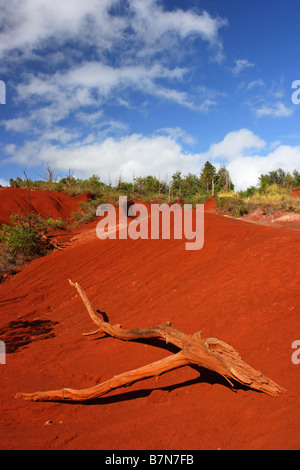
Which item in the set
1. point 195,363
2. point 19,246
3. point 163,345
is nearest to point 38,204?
point 19,246

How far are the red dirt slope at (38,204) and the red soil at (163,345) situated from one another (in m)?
11.6

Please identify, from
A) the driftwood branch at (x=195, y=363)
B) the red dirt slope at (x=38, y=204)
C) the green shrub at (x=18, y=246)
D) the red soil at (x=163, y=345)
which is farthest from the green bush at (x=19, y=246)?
the driftwood branch at (x=195, y=363)

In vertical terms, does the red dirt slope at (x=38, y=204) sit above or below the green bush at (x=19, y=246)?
above

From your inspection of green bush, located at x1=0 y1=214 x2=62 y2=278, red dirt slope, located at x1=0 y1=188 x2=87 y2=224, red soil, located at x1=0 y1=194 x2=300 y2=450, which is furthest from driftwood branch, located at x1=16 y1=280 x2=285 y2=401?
red dirt slope, located at x1=0 y1=188 x2=87 y2=224

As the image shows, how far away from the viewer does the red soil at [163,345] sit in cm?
226

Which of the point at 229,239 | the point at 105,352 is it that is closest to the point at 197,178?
the point at 229,239

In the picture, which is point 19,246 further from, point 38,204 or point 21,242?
point 38,204

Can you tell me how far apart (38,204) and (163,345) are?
18646mm

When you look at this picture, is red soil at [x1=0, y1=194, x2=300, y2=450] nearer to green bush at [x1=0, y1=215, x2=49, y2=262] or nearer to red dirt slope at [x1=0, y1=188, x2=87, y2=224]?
green bush at [x1=0, y1=215, x2=49, y2=262]

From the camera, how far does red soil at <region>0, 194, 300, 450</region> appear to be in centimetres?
226

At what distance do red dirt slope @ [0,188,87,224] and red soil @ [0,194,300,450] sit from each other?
38.1 feet

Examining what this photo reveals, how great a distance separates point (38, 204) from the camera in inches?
799

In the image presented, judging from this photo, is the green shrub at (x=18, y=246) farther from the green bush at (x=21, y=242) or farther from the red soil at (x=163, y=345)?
the red soil at (x=163, y=345)
